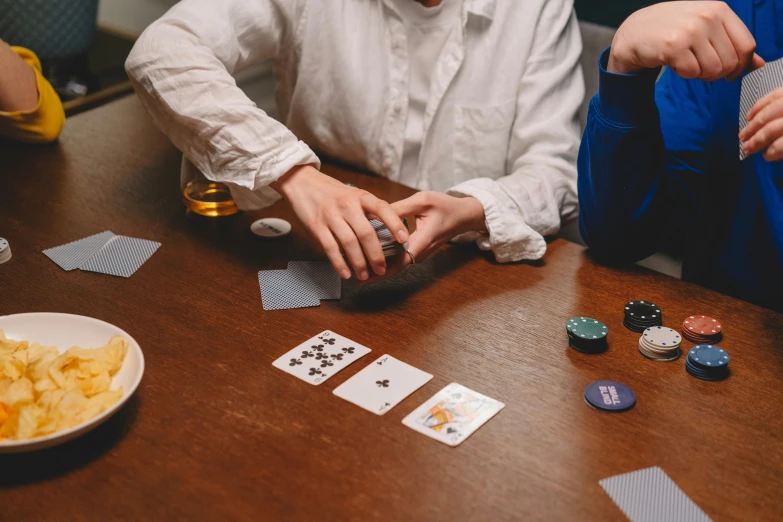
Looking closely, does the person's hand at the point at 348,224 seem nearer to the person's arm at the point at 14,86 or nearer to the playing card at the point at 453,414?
the playing card at the point at 453,414

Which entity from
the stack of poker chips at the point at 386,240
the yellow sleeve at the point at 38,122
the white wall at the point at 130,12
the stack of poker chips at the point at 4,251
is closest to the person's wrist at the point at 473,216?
the stack of poker chips at the point at 386,240

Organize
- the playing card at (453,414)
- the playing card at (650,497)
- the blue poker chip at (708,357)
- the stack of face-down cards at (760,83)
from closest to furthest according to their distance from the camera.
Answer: the playing card at (650,497) → the playing card at (453,414) → the blue poker chip at (708,357) → the stack of face-down cards at (760,83)

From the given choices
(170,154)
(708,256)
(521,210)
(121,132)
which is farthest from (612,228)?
(121,132)

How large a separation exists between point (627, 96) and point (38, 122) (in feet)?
4.15

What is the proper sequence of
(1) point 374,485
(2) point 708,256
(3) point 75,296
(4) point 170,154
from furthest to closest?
(4) point 170,154 < (2) point 708,256 < (3) point 75,296 < (1) point 374,485

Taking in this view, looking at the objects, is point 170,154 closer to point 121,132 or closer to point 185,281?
point 121,132

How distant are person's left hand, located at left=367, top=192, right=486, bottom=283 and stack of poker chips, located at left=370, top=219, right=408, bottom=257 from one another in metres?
0.02

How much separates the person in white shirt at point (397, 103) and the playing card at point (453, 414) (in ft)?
1.13

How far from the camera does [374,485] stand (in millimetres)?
893

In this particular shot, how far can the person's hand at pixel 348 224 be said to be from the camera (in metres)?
1.26

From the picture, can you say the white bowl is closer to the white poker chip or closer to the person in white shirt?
the person in white shirt

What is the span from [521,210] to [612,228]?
17 cm

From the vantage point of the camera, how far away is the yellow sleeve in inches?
68.8

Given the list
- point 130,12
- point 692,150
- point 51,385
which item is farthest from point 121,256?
point 130,12
